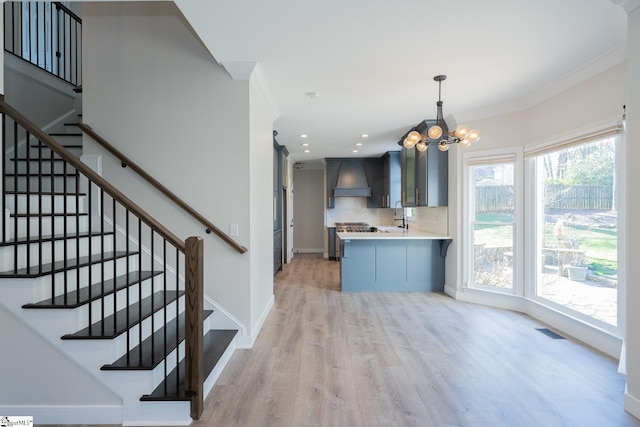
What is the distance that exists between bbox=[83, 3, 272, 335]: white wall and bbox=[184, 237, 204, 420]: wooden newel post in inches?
41.7

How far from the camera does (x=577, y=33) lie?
2.52 meters

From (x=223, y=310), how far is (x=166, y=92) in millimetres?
2124

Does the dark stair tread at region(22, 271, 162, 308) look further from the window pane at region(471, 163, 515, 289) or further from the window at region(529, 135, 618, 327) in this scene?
the window pane at region(471, 163, 515, 289)

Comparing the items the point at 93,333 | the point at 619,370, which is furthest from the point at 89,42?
the point at 619,370

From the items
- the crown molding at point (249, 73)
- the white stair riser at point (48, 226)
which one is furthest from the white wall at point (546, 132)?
the white stair riser at point (48, 226)

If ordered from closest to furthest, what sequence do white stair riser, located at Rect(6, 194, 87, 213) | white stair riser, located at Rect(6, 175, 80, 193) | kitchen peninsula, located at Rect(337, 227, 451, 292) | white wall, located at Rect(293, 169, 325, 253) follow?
white stair riser, located at Rect(6, 194, 87, 213) → white stair riser, located at Rect(6, 175, 80, 193) → kitchen peninsula, located at Rect(337, 227, 451, 292) → white wall, located at Rect(293, 169, 325, 253)

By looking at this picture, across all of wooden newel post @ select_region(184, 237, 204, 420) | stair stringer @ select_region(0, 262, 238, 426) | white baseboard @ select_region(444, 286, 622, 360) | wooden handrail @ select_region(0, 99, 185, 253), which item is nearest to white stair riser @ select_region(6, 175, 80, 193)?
wooden handrail @ select_region(0, 99, 185, 253)

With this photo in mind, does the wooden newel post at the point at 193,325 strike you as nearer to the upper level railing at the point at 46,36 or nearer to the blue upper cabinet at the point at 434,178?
A: the upper level railing at the point at 46,36

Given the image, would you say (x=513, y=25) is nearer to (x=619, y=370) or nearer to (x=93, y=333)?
(x=619, y=370)

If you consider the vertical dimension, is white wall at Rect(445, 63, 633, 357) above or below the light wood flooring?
above

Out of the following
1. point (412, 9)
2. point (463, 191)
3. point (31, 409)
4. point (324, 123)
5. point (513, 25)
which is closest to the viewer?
point (31, 409)

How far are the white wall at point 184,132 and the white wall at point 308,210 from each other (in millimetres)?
6747

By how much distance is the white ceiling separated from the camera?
2219 millimetres

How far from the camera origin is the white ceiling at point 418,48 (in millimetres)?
2219
